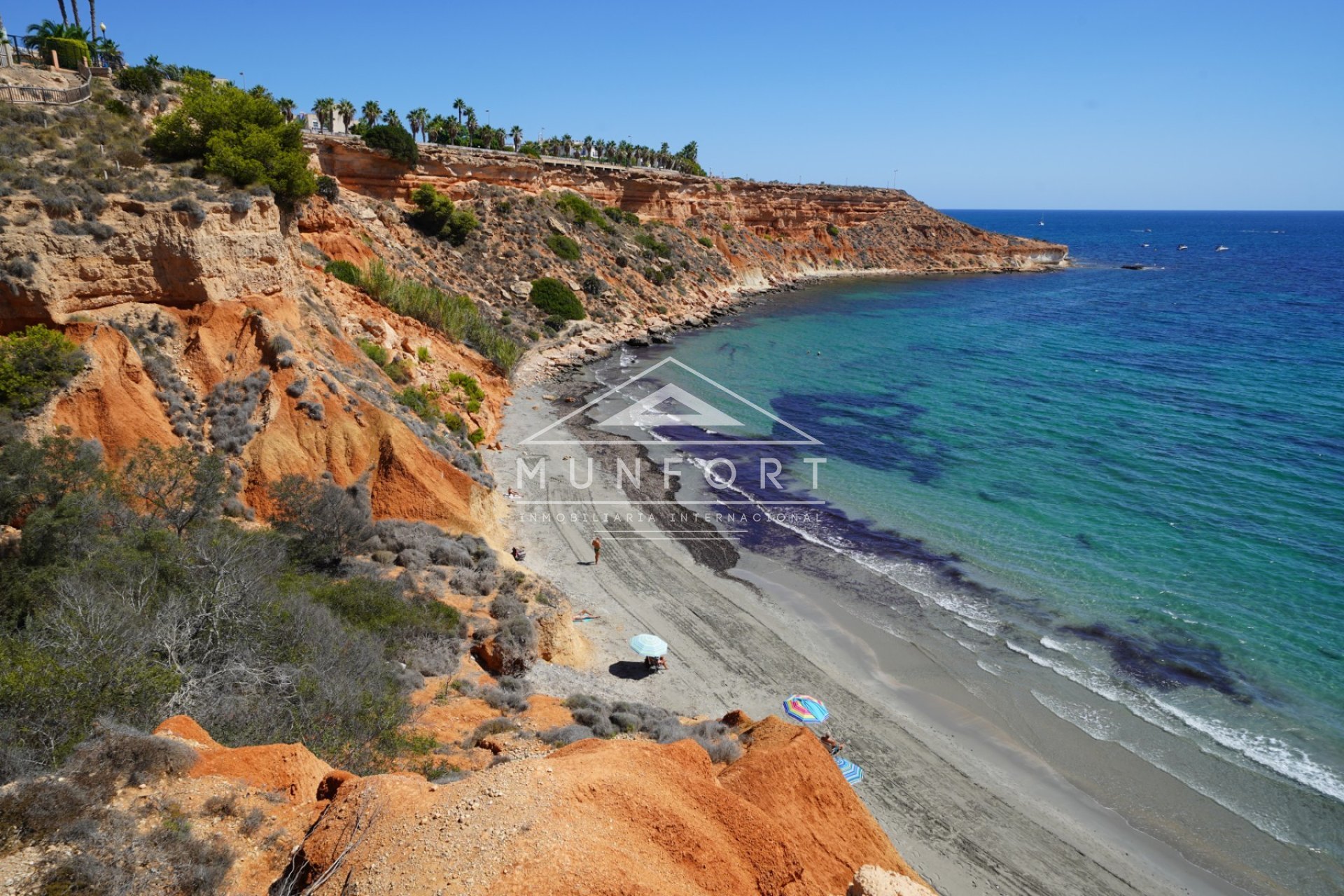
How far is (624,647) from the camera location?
733 inches

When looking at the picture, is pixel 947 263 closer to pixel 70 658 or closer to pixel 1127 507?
→ pixel 1127 507

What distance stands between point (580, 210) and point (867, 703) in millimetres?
53614

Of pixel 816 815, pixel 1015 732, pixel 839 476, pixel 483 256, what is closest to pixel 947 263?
pixel 483 256

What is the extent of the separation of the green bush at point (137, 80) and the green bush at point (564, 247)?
32525 millimetres

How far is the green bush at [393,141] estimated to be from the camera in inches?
1847

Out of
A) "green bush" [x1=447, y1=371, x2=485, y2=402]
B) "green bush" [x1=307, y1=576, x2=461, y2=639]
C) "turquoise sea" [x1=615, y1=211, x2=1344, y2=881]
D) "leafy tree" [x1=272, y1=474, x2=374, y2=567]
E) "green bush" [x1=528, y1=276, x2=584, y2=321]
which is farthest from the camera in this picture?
"green bush" [x1=528, y1=276, x2=584, y2=321]

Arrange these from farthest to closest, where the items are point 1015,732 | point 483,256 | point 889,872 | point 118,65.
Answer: point 483,256
point 118,65
point 1015,732
point 889,872

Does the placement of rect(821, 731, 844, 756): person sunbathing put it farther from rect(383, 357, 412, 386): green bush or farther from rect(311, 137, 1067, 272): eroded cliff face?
rect(311, 137, 1067, 272): eroded cliff face

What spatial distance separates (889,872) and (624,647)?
10.4 m

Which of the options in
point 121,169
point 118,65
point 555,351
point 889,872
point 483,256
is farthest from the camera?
point 483,256

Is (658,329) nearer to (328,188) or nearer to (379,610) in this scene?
(328,188)

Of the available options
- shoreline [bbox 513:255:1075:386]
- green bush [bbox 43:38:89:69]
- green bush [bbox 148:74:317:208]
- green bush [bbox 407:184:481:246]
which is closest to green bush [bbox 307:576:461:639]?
green bush [bbox 148:74:317:208]

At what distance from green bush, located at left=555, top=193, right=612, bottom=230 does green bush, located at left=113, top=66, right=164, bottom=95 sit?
3827 centimetres

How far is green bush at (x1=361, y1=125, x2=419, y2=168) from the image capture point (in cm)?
4691
